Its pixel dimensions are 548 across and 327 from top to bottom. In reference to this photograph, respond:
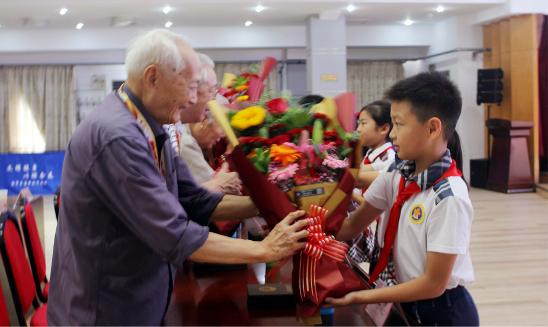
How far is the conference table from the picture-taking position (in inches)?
60.3

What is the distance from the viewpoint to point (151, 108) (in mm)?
1443

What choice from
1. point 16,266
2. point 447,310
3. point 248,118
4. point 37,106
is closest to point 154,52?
point 248,118

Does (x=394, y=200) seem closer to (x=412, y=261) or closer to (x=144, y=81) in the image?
(x=412, y=261)

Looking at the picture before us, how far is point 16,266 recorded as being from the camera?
2256mm

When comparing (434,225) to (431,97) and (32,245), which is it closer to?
(431,97)

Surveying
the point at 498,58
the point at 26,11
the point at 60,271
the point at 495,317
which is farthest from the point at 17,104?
the point at 60,271

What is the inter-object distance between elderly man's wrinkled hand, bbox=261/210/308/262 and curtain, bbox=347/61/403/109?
12.3 meters

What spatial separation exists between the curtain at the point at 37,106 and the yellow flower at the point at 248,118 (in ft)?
39.0

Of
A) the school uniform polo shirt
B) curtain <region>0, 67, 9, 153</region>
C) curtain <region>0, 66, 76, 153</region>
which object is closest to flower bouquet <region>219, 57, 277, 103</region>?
the school uniform polo shirt

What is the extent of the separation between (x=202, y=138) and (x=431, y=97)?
3.44 feet

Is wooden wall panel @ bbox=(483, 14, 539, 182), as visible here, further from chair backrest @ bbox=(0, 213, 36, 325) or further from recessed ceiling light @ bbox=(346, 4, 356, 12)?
chair backrest @ bbox=(0, 213, 36, 325)

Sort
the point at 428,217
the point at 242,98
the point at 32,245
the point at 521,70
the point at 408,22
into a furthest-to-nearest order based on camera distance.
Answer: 1. the point at 408,22
2. the point at 521,70
3. the point at 32,245
4. the point at 242,98
5. the point at 428,217

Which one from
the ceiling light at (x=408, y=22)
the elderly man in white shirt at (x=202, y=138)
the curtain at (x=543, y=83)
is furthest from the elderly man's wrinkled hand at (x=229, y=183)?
the ceiling light at (x=408, y=22)

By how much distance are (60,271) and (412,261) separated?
0.84m
